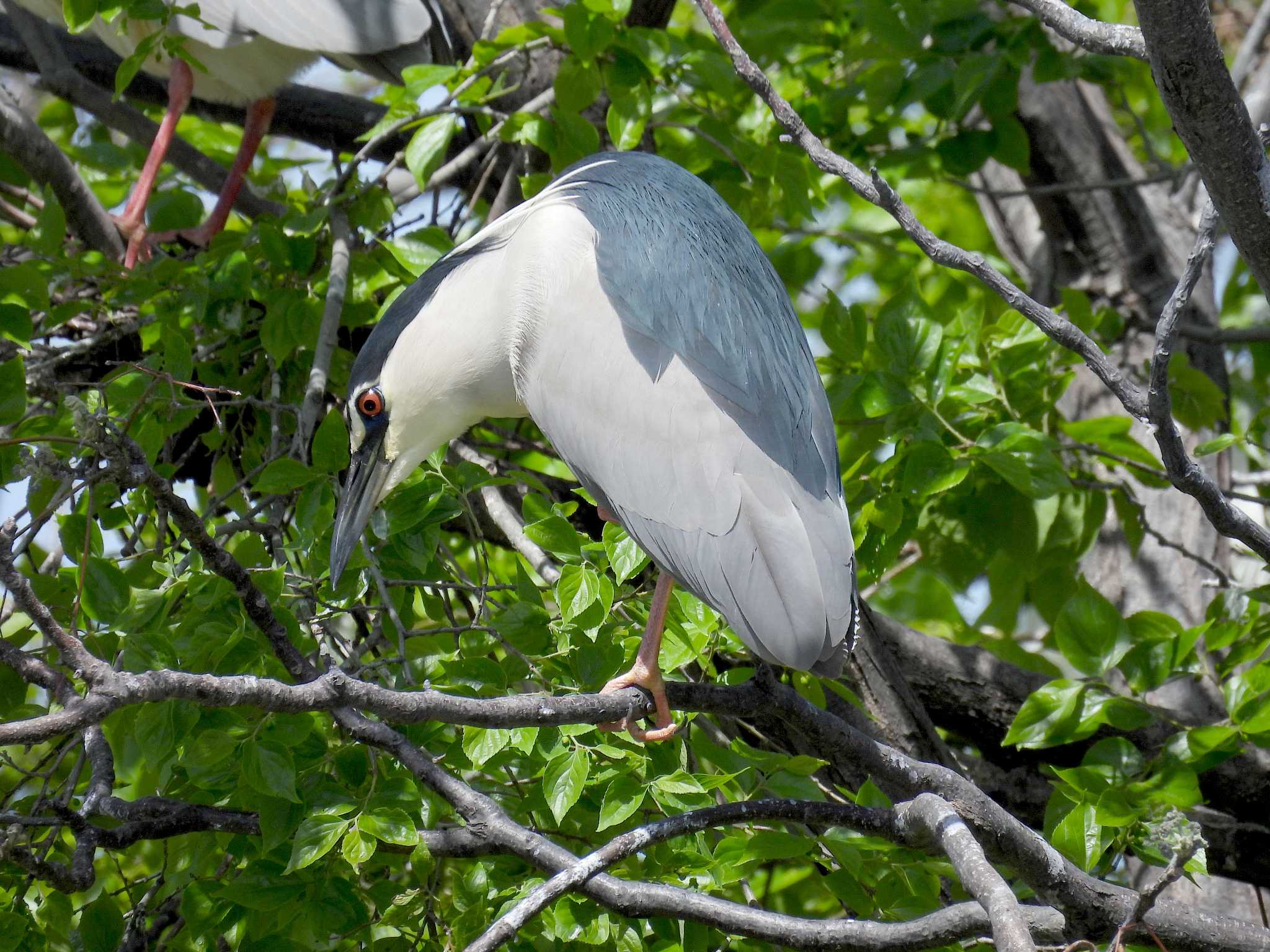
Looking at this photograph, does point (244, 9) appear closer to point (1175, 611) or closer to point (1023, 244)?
point (1023, 244)

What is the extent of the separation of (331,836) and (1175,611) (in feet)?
9.30

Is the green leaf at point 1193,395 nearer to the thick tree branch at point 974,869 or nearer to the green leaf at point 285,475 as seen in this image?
the thick tree branch at point 974,869

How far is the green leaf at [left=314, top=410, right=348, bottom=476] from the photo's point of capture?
2143 mm

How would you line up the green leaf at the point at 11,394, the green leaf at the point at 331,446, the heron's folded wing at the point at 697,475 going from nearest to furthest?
1. the green leaf at the point at 11,394
2. the heron's folded wing at the point at 697,475
3. the green leaf at the point at 331,446

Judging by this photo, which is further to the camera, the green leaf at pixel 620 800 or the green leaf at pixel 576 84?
the green leaf at pixel 576 84

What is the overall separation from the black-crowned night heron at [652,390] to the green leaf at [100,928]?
2.10 feet

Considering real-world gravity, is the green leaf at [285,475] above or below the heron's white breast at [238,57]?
below

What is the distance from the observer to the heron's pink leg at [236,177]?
145 inches

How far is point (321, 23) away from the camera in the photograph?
3.71m

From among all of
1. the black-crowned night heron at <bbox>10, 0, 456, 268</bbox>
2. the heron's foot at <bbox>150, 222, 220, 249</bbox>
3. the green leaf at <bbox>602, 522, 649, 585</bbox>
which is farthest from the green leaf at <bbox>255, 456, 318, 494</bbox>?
the heron's foot at <bbox>150, 222, 220, 249</bbox>

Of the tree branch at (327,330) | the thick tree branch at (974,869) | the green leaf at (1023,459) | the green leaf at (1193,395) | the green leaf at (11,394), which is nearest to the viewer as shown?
the thick tree branch at (974,869)

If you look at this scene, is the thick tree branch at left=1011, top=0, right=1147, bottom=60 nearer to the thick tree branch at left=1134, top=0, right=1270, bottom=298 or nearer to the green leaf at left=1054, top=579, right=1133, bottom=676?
the thick tree branch at left=1134, top=0, right=1270, bottom=298

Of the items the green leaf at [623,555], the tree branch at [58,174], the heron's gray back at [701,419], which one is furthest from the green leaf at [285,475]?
the tree branch at [58,174]

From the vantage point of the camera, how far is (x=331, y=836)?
68.6 inches
